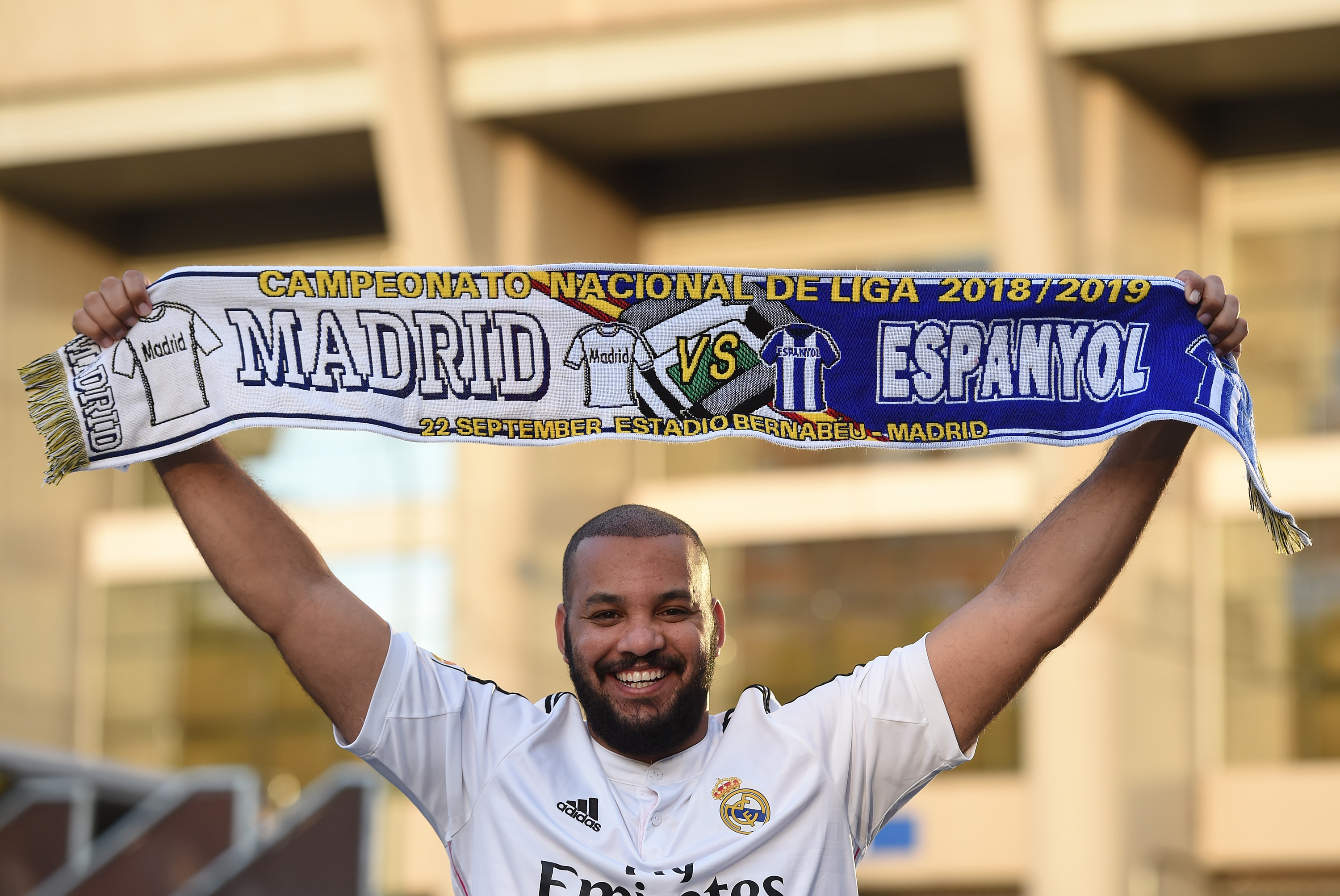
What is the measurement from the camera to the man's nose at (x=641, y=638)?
358 centimetres

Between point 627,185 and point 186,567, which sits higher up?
point 627,185

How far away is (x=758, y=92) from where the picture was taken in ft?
60.3

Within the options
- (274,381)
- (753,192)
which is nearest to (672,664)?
(274,381)

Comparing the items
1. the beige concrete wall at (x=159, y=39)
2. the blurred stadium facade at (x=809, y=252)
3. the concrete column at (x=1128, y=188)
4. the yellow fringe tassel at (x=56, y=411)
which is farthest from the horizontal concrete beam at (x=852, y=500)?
the yellow fringe tassel at (x=56, y=411)

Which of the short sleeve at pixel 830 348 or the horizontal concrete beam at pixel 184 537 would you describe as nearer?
the short sleeve at pixel 830 348

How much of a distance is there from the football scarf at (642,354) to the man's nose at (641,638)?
2.29 feet

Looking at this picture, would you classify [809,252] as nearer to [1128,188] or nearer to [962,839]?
[1128,188]

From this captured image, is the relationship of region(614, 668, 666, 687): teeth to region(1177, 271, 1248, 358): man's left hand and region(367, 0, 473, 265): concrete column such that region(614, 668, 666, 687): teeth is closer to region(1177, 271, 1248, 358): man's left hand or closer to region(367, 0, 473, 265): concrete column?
region(1177, 271, 1248, 358): man's left hand

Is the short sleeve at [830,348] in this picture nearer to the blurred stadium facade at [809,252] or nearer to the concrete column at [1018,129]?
the blurred stadium facade at [809,252]

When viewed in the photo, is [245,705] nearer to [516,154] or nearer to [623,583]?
[516,154]

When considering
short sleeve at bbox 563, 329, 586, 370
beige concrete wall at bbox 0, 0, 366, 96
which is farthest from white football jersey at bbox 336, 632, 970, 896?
beige concrete wall at bbox 0, 0, 366, 96

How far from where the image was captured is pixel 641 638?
3.58 metres

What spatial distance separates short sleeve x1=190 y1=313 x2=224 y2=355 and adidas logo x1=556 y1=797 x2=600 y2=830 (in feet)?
4.59

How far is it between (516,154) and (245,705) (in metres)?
8.07
